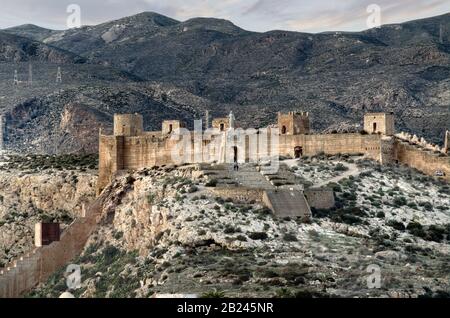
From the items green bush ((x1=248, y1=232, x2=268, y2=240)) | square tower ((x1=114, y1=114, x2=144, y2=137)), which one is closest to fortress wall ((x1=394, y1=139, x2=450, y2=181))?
square tower ((x1=114, y1=114, x2=144, y2=137))

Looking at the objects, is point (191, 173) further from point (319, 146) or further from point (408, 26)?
point (408, 26)

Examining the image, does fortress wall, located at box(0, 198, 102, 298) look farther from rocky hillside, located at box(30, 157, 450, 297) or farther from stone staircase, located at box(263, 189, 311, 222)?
stone staircase, located at box(263, 189, 311, 222)

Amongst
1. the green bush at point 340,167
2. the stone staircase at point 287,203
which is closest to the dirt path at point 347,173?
the green bush at point 340,167

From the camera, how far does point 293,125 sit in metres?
64.1

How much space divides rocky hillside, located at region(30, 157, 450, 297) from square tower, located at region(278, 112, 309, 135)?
103 inches

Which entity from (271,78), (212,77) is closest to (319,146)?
(271,78)

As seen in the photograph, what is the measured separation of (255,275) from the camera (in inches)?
1687

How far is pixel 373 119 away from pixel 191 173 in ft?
38.2

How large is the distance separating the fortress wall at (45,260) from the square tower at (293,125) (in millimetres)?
11006

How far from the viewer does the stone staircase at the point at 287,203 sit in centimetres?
5222

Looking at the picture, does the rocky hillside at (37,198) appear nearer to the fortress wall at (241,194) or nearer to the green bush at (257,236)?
the fortress wall at (241,194)

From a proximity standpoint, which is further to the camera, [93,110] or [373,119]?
[93,110]

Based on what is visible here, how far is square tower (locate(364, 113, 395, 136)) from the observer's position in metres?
63.8

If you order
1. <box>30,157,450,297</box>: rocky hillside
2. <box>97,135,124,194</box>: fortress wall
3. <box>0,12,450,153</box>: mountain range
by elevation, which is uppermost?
<box>0,12,450,153</box>: mountain range
